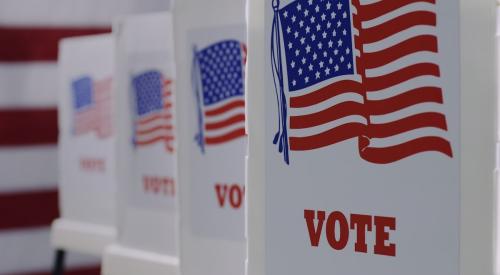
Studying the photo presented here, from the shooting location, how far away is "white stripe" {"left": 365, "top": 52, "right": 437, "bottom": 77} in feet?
2.14

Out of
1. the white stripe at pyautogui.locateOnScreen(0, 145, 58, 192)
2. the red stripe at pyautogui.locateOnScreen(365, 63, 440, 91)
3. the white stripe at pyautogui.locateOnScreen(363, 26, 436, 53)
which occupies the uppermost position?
the white stripe at pyautogui.locateOnScreen(363, 26, 436, 53)

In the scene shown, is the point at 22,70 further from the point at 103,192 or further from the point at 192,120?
the point at 192,120

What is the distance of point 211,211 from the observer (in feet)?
3.29

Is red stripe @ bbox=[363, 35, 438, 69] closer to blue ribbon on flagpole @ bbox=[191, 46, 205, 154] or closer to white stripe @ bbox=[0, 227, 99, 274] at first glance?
blue ribbon on flagpole @ bbox=[191, 46, 205, 154]

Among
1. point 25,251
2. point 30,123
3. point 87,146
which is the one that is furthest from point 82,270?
point 87,146

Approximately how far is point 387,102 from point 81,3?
1802 mm

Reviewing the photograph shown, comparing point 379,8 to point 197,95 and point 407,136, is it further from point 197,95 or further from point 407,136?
point 197,95

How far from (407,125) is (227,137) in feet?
1.17

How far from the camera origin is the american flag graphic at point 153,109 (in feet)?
3.96

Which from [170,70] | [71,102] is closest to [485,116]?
[170,70]

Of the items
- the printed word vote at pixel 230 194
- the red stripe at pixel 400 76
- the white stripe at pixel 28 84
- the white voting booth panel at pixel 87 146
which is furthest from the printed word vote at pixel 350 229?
the white stripe at pixel 28 84

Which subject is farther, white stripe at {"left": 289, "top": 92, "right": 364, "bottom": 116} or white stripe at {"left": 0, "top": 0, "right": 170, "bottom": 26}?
white stripe at {"left": 0, "top": 0, "right": 170, "bottom": 26}

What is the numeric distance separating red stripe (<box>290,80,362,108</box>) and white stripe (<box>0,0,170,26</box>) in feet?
5.36

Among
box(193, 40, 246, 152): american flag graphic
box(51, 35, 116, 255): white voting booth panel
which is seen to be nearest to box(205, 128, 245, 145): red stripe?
box(193, 40, 246, 152): american flag graphic
